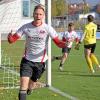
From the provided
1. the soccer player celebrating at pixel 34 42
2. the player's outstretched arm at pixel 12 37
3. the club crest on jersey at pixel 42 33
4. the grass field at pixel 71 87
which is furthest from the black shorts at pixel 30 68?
the grass field at pixel 71 87

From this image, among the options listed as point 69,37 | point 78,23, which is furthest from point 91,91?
point 78,23

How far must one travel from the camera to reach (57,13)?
301ft

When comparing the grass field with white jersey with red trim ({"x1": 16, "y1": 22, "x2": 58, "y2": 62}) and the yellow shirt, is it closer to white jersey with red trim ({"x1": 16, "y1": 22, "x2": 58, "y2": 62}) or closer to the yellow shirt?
the yellow shirt

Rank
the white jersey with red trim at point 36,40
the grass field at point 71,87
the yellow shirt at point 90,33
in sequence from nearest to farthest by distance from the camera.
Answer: the white jersey with red trim at point 36,40 < the grass field at point 71,87 < the yellow shirt at point 90,33

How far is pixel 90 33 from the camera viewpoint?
16.5m

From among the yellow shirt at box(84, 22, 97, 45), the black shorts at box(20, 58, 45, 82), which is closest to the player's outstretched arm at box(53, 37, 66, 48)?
the black shorts at box(20, 58, 45, 82)

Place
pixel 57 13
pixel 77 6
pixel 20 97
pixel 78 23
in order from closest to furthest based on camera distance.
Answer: pixel 20 97 < pixel 78 23 < pixel 57 13 < pixel 77 6

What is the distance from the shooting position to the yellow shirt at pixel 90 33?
53.6 ft

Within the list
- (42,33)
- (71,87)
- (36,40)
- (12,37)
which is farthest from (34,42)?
(71,87)

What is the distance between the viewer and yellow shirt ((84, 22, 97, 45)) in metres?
16.3

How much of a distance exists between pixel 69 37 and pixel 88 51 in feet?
4.57

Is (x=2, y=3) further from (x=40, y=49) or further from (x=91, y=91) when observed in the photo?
(x=40, y=49)

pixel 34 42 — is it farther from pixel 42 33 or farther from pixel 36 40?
pixel 42 33

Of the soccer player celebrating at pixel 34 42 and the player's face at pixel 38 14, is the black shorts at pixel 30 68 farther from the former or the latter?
the player's face at pixel 38 14
